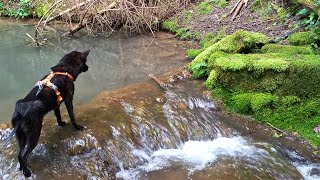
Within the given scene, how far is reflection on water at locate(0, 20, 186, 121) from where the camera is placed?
9.11 m

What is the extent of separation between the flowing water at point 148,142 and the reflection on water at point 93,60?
0.25ft

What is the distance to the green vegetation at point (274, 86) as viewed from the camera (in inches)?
286

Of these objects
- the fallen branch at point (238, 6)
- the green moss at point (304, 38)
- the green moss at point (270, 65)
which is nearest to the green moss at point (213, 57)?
the green moss at point (270, 65)

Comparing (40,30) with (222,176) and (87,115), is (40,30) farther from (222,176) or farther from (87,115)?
(222,176)

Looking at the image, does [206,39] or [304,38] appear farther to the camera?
[206,39]

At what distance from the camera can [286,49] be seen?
873 centimetres

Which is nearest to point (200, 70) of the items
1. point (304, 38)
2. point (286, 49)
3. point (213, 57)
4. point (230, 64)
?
point (213, 57)

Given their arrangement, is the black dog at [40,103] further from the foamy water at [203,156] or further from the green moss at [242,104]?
the green moss at [242,104]

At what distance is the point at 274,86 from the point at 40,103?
16.0 feet

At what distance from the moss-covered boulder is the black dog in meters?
3.43

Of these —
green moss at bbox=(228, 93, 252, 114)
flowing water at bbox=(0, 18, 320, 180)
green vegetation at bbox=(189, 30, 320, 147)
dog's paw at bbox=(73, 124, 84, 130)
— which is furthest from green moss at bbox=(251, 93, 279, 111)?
dog's paw at bbox=(73, 124, 84, 130)

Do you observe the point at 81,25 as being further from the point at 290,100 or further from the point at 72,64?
the point at 290,100

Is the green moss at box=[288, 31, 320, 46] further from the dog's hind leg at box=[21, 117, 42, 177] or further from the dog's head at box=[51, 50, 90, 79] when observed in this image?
the dog's hind leg at box=[21, 117, 42, 177]

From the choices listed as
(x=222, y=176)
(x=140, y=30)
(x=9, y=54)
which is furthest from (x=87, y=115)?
(x=140, y=30)
